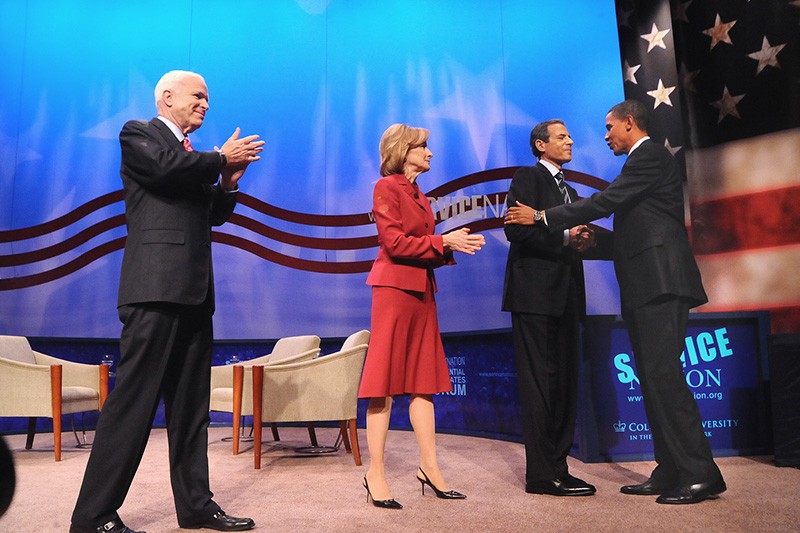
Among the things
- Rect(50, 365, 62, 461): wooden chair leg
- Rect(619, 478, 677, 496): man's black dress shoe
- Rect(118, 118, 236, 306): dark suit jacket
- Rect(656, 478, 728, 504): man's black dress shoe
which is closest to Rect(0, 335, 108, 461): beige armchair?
Rect(50, 365, 62, 461): wooden chair leg

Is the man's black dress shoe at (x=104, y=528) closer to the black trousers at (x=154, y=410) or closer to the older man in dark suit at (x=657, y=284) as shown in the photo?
the black trousers at (x=154, y=410)

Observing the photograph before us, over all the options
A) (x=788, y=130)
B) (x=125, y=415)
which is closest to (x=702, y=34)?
(x=788, y=130)

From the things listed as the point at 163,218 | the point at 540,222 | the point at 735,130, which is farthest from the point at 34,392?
the point at 735,130

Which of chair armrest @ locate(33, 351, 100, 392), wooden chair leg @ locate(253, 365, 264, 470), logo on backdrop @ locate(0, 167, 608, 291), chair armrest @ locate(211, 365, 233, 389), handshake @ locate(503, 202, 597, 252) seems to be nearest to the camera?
handshake @ locate(503, 202, 597, 252)

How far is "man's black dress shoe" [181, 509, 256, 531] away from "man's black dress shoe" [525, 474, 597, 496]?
1378mm

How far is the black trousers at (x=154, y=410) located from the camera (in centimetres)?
229

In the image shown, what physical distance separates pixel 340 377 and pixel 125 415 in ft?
7.81

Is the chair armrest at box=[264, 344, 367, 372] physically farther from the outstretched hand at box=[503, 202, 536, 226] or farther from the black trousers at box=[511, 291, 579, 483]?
the outstretched hand at box=[503, 202, 536, 226]

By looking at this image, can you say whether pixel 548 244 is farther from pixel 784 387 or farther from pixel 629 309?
pixel 784 387

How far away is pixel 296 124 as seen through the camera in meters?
7.52

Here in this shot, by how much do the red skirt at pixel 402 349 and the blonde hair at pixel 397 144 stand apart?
593mm

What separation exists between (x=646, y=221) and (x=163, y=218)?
2142 millimetres

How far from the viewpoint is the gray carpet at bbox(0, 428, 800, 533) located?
102 inches

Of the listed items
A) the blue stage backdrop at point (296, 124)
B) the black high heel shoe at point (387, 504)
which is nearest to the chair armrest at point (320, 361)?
the black high heel shoe at point (387, 504)
